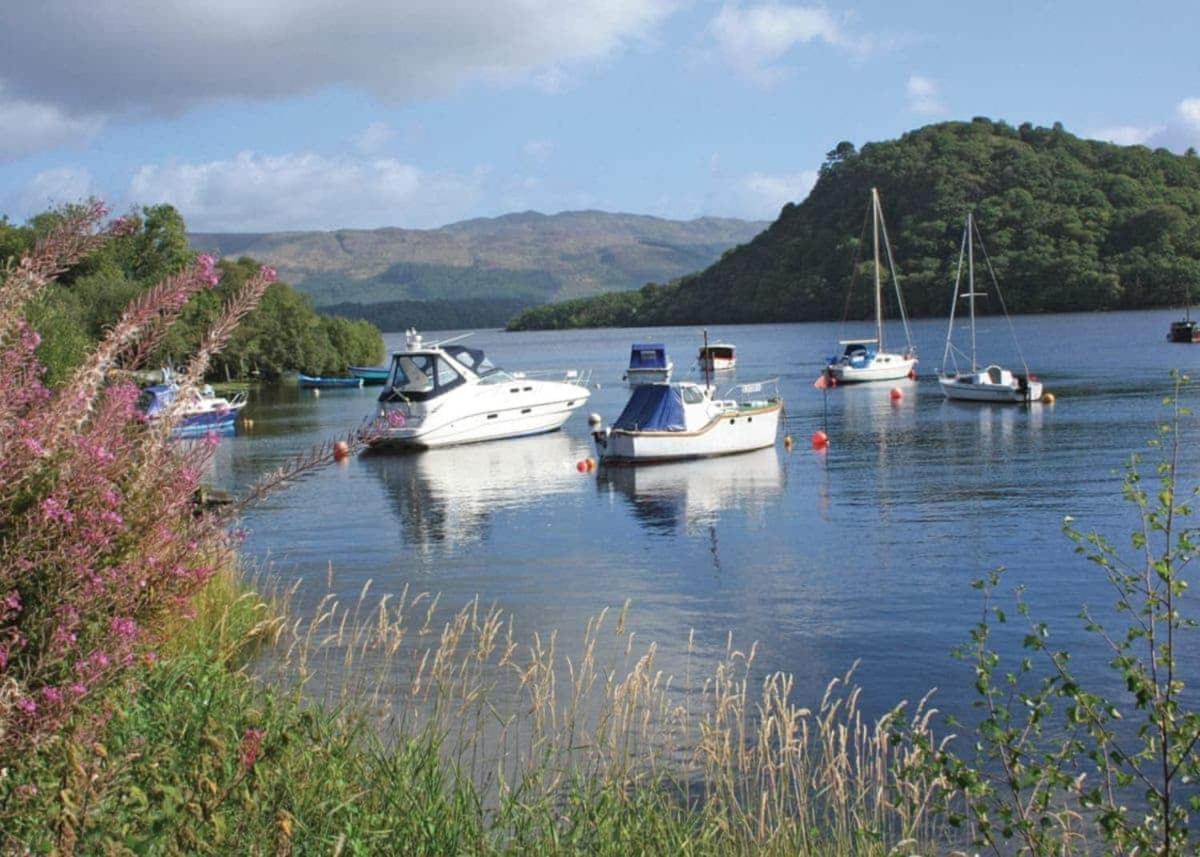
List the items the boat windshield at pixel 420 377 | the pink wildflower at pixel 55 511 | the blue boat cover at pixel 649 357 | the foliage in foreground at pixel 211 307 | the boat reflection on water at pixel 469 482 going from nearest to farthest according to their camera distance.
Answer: the pink wildflower at pixel 55 511, the boat reflection on water at pixel 469 482, the boat windshield at pixel 420 377, the foliage in foreground at pixel 211 307, the blue boat cover at pixel 649 357

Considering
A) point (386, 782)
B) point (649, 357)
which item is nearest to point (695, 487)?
point (386, 782)

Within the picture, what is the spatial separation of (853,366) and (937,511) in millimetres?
46064

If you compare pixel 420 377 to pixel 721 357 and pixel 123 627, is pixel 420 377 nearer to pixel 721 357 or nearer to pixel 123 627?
pixel 123 627

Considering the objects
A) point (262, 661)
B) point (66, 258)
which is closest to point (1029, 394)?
point (262, 661)

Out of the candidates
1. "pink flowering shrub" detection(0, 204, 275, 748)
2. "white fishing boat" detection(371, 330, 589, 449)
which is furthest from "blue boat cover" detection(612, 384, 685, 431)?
"pink flowering shrub" detection(0, 204, 275, 748)

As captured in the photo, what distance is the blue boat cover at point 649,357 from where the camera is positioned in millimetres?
86000

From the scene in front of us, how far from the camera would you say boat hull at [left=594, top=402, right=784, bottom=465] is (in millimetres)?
37719

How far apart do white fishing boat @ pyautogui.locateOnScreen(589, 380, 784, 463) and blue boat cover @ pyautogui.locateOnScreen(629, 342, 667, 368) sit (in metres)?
45.6

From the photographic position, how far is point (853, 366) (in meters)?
73.6

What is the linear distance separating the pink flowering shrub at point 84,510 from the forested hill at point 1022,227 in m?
158

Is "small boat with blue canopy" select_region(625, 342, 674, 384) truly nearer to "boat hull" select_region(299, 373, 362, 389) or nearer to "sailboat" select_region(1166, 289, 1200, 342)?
"boat hull" select_region(299, 373, 362, 389)

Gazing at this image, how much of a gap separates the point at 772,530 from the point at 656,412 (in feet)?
40.2

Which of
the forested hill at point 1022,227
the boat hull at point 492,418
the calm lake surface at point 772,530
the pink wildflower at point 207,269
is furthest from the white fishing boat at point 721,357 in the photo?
the pink wildflower at point 207,269

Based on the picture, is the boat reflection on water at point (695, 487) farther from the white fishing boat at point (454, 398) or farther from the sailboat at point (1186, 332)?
the sailboat at point (1186, 332)
